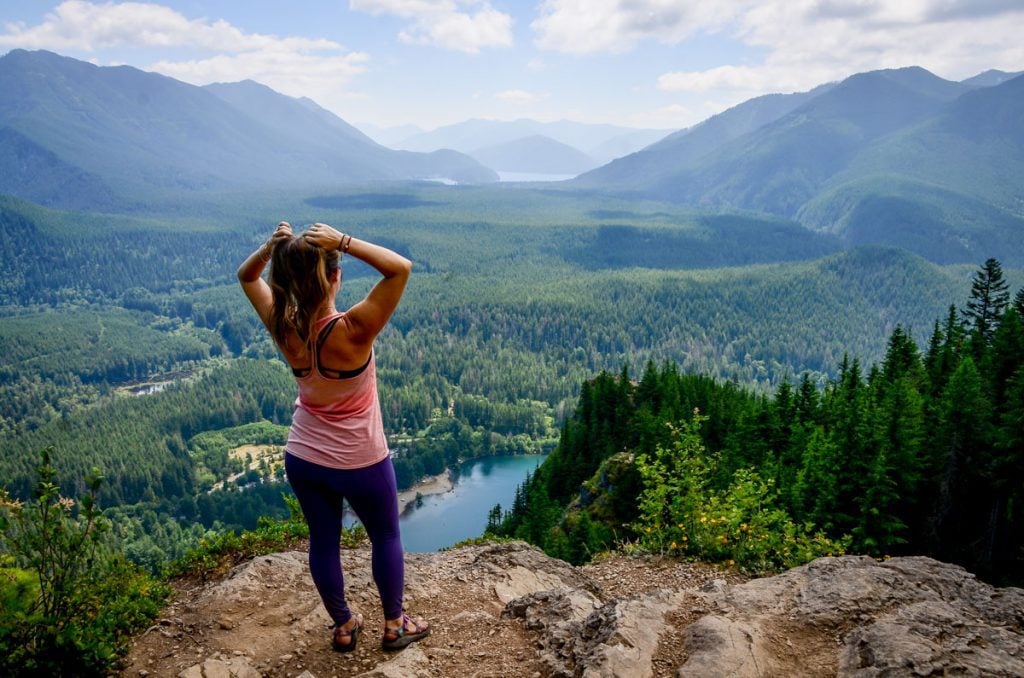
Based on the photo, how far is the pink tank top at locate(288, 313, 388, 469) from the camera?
185 inches

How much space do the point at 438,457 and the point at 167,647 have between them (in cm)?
8081

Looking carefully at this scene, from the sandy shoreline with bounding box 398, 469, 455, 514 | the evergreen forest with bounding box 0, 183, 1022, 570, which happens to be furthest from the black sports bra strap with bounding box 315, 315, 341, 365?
the sandy shoreline with bounding box 398, 469, 455, 514

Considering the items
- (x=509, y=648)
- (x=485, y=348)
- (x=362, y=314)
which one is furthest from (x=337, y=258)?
(x=485, y=348)

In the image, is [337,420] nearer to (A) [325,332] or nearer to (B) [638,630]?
(A) [325,332]

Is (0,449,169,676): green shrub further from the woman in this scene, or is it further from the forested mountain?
the forested mountain

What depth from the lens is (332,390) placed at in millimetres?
4688

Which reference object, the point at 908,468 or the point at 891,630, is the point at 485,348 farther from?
the point at 891,630

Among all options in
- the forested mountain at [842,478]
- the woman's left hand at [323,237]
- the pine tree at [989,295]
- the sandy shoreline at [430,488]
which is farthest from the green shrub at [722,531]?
the sandy shoreline at [430,488]

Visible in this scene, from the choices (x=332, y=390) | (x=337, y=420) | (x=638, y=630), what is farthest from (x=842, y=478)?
(x=332, y=390)

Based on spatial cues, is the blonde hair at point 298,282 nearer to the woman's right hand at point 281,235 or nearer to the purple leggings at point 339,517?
the woman's right hand at point 281,235

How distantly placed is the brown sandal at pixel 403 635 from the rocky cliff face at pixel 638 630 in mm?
82

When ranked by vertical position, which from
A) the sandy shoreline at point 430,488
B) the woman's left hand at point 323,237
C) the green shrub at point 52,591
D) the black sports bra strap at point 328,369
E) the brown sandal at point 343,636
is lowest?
the sandy shoreline at point 430,488

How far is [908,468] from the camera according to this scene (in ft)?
55.1

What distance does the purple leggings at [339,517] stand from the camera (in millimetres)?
4875
